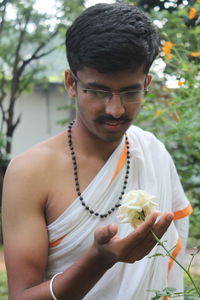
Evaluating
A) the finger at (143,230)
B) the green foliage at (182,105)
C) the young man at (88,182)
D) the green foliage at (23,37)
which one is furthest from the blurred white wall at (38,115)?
the finger at (143,230)

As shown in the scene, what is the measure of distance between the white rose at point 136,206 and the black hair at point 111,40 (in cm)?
57

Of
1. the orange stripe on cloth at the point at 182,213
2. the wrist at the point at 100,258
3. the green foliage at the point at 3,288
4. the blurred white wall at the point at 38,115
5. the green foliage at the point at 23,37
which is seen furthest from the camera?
the blurred white wall at the point at 38,115

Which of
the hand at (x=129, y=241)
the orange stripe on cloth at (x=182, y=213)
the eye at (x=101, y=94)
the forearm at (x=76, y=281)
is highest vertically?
the eye at (x=101, y=94)

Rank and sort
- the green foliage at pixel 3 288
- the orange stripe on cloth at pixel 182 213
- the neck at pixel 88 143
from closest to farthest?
the neck at pixel 88 143
the orange stripe on cloth at pixel 182 213
the green foliage at pixel 3 288

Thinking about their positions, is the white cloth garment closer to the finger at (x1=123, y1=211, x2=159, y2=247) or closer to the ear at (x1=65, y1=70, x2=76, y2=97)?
the ear at (x1=65, y1=70, x2=76, y2=97)

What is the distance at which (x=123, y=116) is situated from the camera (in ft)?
6.81

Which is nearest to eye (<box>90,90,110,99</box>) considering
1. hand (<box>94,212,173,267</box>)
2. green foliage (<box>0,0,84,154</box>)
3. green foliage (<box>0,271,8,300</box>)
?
hand (<box>94,212,173,267</box>)

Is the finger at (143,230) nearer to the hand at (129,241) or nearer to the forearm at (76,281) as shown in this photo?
the hand at (129,241)

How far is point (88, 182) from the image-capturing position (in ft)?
7.51

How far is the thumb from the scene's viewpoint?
67.4 inches

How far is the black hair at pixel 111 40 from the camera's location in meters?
2.03

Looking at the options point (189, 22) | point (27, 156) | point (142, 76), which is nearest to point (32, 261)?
point (27, 156)

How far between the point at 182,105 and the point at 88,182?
188 centimetres

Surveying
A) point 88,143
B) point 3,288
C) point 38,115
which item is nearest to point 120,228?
point 88,143
